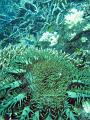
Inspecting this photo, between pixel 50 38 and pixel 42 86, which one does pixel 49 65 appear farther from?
pixel 50 38

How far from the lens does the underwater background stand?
285 centimetres

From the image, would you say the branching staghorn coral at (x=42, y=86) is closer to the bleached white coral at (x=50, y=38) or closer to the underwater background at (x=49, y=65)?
the underwater background at (x=49, y=65)

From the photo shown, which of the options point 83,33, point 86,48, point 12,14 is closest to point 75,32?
point 83,33

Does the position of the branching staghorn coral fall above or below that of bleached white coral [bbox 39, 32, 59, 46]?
below

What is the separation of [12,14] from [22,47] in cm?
119

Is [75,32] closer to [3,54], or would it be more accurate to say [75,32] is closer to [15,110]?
[3,54]

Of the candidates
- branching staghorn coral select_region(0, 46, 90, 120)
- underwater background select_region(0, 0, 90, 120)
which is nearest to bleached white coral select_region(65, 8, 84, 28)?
underwater background select_region(0, 0, 90, 120)

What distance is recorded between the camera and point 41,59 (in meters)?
3.36

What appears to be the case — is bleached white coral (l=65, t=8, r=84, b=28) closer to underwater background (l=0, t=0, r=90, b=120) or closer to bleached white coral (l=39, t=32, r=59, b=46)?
underwater background (l=0, t=0, r=90, b=120)

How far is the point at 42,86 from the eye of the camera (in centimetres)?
299

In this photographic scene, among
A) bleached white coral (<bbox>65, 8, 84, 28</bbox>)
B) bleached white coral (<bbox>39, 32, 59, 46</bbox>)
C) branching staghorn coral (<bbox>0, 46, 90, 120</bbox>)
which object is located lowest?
branching staghorn coral (<bbox>0, 46, 90, 120</bbox>)

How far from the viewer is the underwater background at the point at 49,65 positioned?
2.85 metres

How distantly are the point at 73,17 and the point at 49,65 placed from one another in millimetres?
1183

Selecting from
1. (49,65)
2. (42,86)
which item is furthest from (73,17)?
(42,86)
